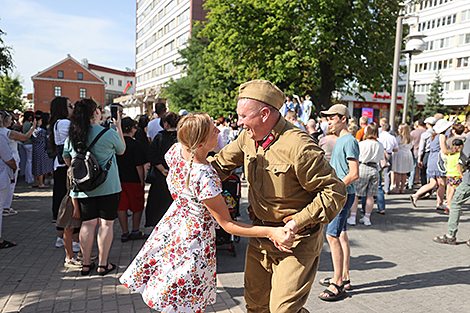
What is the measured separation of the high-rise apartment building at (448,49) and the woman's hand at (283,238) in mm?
56212

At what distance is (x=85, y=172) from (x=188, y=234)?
210 centimetres

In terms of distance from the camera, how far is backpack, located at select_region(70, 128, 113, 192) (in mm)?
4246

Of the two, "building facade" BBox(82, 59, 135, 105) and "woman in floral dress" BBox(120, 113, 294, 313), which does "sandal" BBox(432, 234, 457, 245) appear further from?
"building facade" BBox(82, 59, 135, 105)

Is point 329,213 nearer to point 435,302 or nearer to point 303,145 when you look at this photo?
point 303,145

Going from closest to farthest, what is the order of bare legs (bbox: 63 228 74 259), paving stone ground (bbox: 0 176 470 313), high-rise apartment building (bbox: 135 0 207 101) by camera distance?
paving stone ground (bbox: 0 176 470 313)
bare legs (bbox: 63 228 74 259)
high-rise apartment building (bbox: 135 0 207 101)

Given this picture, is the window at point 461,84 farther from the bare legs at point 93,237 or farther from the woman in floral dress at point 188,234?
the woman in floral dress at point 188,234

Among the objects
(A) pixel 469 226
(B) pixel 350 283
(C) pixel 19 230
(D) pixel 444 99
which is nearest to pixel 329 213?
(B) pixel 350 283

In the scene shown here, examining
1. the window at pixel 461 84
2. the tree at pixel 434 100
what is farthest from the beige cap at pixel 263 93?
the window at pixel 461 84

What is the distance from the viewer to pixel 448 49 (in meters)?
54.9

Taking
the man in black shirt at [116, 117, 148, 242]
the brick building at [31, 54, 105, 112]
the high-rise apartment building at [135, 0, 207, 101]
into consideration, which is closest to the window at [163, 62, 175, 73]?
the high-rise apartment building at [135, 0, 207, 101]

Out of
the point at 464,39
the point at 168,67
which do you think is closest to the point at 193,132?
the point at 464,39

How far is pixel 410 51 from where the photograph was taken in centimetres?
1247

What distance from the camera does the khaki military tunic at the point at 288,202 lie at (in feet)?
7.82

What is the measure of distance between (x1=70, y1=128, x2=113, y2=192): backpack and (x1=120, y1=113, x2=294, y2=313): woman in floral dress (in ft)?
5.96
